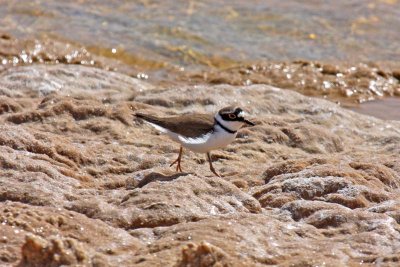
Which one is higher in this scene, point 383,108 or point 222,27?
point 383,108

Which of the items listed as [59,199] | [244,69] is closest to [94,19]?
[244,69]

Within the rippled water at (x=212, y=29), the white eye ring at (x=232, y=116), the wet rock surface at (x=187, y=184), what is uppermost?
the white eye ring at (x=232, y=116)

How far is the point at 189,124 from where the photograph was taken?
703 centimetres

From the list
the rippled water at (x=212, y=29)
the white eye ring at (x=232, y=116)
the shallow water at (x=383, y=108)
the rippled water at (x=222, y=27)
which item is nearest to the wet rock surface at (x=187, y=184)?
the white eye ring at (x=232, y=116)

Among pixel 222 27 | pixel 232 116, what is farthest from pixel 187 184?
pixel 222 27

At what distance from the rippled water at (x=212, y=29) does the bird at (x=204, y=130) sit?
21.6 feet

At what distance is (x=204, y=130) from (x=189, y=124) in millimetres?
130

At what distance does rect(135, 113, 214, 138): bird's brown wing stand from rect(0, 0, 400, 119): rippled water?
21.4 ft

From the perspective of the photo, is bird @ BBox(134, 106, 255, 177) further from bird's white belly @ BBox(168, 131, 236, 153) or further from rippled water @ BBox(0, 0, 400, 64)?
rippled water @ BBox(0, 0, 400, 64)

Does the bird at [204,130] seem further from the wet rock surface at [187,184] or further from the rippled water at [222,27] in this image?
the rippled water at [222,27]

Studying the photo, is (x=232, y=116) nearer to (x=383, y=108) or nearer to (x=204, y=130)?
(x=204, y=130)

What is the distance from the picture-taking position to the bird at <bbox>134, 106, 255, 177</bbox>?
6.94 m

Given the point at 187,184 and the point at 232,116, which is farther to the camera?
the point at 232,116

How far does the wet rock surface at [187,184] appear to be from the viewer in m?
5.09
